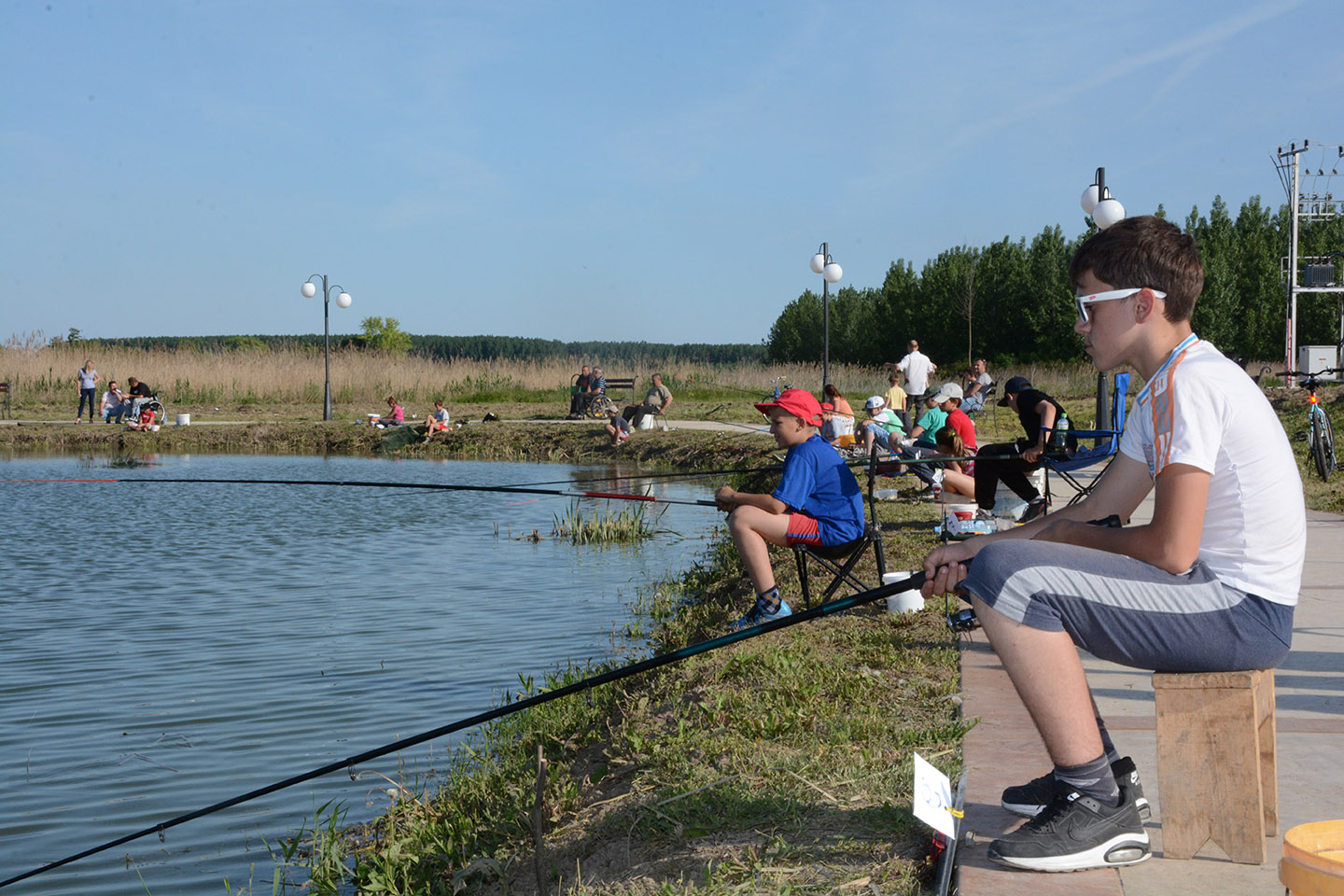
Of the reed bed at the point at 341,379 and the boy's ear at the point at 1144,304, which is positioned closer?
the boy's ear at the point at 1144,304

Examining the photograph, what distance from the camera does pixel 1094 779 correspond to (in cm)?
274

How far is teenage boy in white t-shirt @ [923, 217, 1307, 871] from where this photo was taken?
8.51ft

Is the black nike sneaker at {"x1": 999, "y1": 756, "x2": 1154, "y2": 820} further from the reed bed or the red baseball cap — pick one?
the reed bed

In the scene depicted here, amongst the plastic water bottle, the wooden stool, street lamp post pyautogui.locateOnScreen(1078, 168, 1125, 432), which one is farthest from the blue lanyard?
street lamp post pyautogui.locateOnScreen(1078, 168, 1125, 432)

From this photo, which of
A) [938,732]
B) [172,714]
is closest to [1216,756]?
[938,732]

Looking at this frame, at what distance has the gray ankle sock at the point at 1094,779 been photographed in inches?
108

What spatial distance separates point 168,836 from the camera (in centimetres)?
506

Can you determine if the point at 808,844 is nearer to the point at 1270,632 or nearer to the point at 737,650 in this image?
the point at 1270,632

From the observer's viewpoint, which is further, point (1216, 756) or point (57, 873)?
point (57, 873)

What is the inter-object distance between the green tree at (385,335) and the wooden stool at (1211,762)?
70.0 metres

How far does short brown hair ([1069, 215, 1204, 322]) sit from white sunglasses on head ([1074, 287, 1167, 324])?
0.01 meters

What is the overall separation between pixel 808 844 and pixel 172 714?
4638 mm

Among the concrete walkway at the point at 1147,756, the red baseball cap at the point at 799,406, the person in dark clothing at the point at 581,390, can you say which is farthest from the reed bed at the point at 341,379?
the concrete walkway at the point at 1147,756

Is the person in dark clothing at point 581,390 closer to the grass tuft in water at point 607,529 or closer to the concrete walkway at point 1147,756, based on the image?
the grass tuft in water at point 607,529
